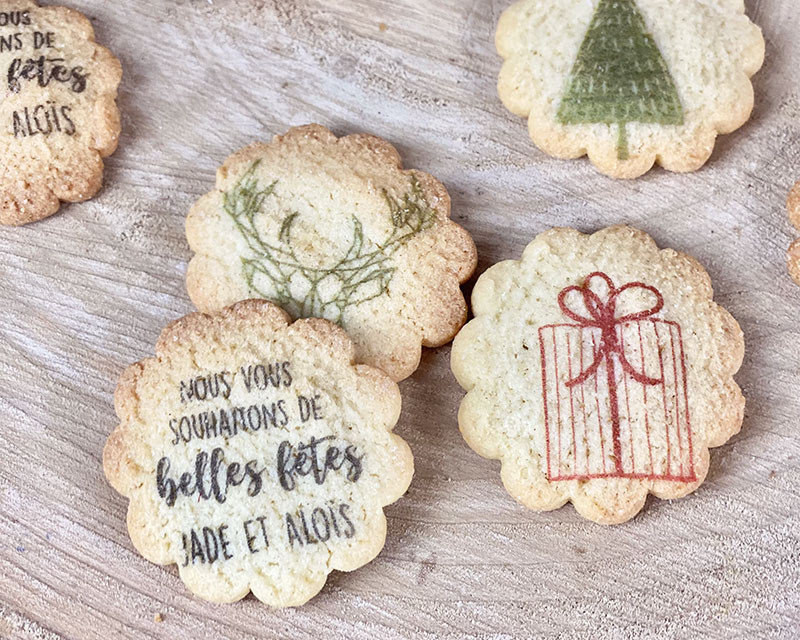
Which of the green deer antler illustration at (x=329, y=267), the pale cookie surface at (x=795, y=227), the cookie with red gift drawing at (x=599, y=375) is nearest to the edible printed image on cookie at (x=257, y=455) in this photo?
the green deer antler illustration at (x=329, y=267)

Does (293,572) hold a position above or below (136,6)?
below

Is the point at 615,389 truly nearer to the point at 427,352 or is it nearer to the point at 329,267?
the point at 427,352

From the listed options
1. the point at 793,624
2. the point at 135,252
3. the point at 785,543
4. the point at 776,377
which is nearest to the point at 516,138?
the point at 776,377

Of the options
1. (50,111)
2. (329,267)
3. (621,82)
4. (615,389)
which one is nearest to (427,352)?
(329,267)

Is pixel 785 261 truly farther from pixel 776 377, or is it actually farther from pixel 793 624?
pixel 793 624

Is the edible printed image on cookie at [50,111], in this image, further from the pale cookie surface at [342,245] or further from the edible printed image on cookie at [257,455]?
the edible printed image on cookie at [257,455]

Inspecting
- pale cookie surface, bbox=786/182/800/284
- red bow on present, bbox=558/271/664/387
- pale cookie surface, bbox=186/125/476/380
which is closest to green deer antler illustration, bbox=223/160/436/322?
pale cookie surface, bbox=186/125/476/380

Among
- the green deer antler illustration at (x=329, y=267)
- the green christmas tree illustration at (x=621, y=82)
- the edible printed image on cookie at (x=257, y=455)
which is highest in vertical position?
the green christmas tree illustration at (x=621, y=82)
